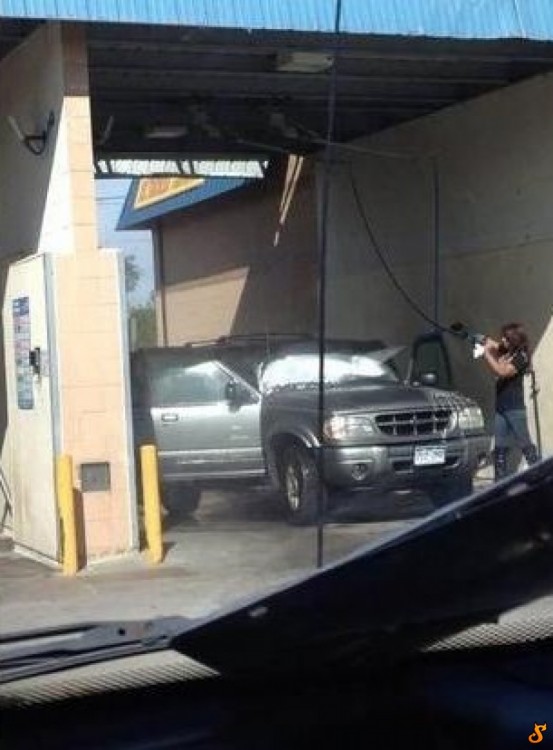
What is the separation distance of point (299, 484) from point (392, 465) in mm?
943

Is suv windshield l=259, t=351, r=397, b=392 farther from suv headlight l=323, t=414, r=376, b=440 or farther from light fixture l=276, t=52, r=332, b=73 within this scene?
light fixture l=276, t=52, r=332, b=73

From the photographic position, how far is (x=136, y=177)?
2148 centimetres

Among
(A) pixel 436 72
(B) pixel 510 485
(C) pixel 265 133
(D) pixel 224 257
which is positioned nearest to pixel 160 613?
(B) pixel 510 485

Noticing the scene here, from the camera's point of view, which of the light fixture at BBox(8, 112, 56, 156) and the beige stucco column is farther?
the light fixture at BBox(8, 112, 56, 156)

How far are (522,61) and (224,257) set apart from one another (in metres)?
11.1

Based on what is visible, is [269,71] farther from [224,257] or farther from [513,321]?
[224,257]

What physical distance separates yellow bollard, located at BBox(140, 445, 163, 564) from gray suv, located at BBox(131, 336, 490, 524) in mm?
1575

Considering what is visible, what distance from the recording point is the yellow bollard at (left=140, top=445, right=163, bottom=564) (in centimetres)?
1122

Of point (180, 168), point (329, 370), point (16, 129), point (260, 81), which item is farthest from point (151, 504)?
point (180, 168)

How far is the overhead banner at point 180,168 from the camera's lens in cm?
2089

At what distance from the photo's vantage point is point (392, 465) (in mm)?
12547

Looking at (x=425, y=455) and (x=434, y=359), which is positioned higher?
(x=434, y=359)

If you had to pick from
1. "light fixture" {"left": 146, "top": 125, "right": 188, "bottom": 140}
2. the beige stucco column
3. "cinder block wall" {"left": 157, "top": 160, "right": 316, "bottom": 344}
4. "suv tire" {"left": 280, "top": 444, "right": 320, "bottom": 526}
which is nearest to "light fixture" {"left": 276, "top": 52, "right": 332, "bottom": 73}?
the beige stucco column

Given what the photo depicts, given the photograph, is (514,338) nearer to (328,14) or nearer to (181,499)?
(181,499)
